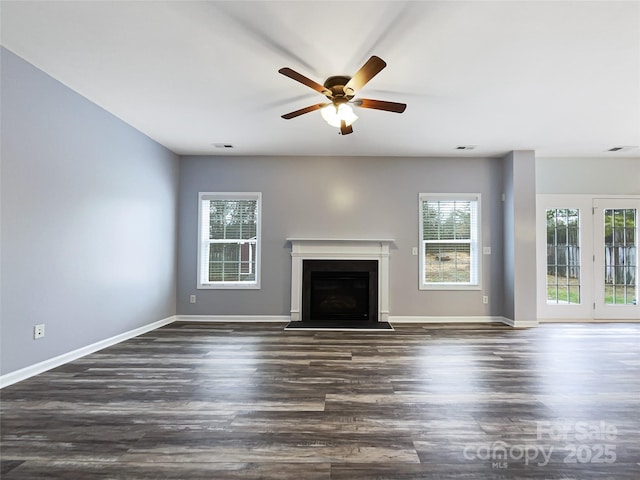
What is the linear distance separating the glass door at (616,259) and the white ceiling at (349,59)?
5.56 feet

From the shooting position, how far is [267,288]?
5516 millimetres

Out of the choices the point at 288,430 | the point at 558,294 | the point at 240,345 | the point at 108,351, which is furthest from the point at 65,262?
the point at 558,294

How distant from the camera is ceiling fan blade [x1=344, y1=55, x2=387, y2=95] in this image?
2.35 metres

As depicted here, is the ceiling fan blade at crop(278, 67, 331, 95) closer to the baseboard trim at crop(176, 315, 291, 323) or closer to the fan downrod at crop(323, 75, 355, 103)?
the fan downrod at crop(323, 75, 355, 103)

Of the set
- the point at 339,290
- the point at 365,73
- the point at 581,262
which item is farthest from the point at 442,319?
the point at 365,73

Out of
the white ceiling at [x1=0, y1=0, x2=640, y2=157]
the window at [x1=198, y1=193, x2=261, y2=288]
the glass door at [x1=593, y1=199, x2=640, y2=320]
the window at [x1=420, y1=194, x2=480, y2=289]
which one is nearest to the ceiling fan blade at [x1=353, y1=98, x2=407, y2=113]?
the white ceiling at [x1=0, y1=0, x2=640, y2=157]

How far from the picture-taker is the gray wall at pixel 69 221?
2.77 m

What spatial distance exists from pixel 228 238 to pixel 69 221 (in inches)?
98.2

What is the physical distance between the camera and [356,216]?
5.55 metres

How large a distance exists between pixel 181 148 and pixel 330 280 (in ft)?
10.2

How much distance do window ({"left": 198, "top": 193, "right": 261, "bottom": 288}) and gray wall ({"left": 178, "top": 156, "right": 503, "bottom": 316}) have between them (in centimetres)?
15

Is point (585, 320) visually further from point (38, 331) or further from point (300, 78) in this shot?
point (38, 331)

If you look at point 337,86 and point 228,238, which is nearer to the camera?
point 337,86

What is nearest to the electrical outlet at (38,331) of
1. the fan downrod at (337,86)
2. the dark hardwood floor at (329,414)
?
the dark hardwood floor at (329,414)
